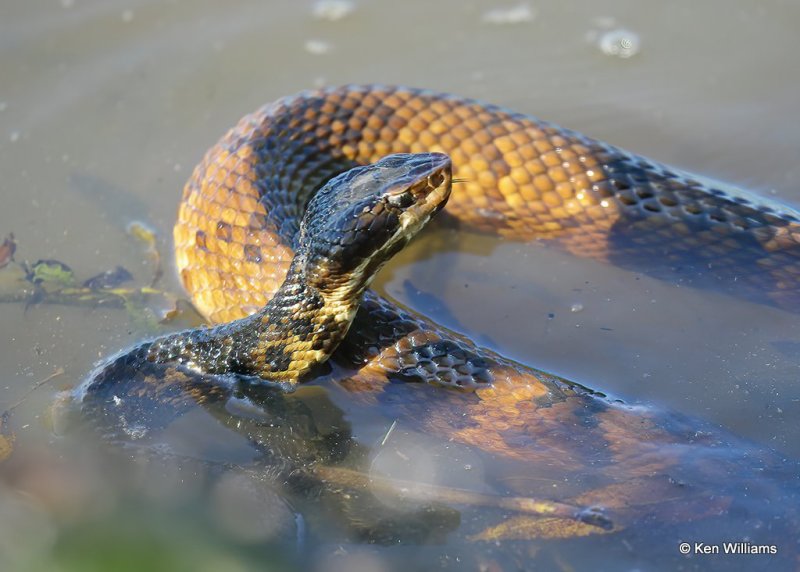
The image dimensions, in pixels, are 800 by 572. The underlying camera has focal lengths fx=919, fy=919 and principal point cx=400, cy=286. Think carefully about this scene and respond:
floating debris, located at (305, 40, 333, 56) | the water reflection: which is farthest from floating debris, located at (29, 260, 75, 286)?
floating debris, located at (305, 40, 333, 56)

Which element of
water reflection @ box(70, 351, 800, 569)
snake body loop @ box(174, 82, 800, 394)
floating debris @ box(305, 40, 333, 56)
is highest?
floating debris @ box(305, 40, 333, 56)

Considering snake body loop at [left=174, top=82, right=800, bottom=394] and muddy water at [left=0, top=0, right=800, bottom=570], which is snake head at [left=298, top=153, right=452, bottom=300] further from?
muddy water at [left=0, top=0, right=800, bottom=570]

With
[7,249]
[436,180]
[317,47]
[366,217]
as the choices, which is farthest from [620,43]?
[7,249]

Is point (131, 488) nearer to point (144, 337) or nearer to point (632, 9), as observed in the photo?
point (144, 337)

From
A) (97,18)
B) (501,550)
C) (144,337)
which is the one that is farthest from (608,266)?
(97,18)

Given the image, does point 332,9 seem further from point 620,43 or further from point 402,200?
point 402,200

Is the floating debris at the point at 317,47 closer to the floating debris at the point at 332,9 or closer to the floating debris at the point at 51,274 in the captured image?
the floating debris at the point at 332,9

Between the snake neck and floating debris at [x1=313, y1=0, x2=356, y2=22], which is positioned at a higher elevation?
floating debris at [x1=313, y1=0, x2=356, y2=22]
